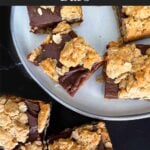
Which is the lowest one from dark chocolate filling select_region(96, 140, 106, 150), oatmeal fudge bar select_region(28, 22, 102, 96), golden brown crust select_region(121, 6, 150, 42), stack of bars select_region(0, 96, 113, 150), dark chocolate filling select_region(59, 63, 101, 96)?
dark chocolate filling select_region(96, 140, 106, 150)

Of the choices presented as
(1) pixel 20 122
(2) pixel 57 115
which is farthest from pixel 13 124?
(2) pixel 57 115

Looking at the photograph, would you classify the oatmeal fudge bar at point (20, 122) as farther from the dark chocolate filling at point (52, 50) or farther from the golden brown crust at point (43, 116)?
the dark chocolate filling at point (52, 50)

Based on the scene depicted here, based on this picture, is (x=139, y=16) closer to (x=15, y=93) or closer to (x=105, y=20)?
(x=105, y=20)

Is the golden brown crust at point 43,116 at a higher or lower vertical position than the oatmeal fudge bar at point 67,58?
lower

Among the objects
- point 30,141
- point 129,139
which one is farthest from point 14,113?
point 129,139

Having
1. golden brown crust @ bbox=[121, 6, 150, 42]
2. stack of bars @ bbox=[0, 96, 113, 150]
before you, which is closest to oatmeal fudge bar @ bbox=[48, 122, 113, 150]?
stack of bars @ bbox=[0, 96, 113, 150]

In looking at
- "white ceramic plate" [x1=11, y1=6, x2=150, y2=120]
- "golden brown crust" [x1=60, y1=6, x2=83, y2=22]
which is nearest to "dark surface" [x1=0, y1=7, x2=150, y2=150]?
"white ceramic plate" [x1=11, y1=6, x2=150, y2=120]

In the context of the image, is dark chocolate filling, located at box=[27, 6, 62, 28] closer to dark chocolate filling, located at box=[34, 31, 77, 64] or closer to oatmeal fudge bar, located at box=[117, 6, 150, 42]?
dark chocolate filling, located at box=[34, 31, 77, 64]

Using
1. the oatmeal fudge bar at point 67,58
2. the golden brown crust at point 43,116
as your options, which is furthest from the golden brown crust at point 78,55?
the golden brown crust at point 43,116

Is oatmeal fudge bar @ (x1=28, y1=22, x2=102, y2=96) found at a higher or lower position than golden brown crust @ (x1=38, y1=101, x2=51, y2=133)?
higher
